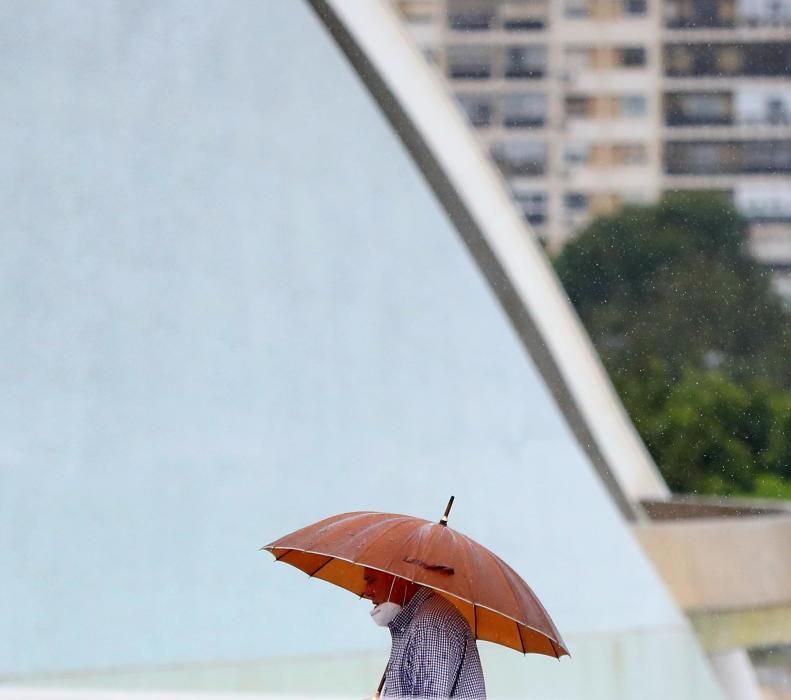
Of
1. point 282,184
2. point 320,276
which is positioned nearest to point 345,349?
point 320,276

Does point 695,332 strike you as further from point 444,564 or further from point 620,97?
point 444,564

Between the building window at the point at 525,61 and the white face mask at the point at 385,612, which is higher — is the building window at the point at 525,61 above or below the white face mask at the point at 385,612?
above

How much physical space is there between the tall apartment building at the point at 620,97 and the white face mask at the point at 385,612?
4.34 m

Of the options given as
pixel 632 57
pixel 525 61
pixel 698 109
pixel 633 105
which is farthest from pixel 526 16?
pixel 698 109

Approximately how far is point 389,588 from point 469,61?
174 inches

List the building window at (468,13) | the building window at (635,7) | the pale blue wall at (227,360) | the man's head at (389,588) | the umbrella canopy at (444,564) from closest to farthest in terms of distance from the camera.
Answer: the umbrella canopy at (444,564), the man's head at (389,588), the pale blue wall at (227,360), the building window at (468,13), the building window at (635,7)

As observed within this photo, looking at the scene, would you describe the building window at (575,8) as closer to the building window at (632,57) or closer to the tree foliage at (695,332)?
the building window at (632,57)

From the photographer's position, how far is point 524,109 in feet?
22.3

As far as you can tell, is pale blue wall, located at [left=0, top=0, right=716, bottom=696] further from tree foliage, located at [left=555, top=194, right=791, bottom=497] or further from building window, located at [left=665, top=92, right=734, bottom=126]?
building window, located at [left=665, top=92, right=734, bottom=126]

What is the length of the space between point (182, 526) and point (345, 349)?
107 cm

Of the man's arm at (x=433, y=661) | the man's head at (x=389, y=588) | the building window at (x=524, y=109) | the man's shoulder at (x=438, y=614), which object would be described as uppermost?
the building window at (x=524, y=109)

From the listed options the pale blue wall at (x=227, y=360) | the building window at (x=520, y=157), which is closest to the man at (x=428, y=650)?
the pale blue wall at (x=227, y=360)

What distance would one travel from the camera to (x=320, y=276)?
20.5 feet

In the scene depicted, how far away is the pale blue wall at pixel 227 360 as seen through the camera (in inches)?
229
